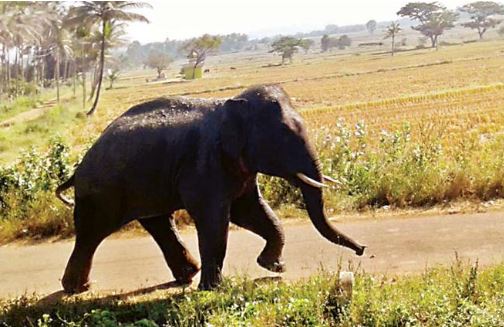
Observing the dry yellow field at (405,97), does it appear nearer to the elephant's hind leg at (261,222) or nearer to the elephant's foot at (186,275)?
the elephant's hind leg at (261,222)

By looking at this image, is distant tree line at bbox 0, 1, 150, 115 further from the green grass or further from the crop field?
the green grass

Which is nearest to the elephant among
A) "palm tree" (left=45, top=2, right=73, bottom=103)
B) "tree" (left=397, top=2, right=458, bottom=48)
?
"palm tree" (left=45, top=2, right=73, bottom=103)

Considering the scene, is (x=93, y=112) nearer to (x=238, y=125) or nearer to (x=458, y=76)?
(x=458, y=76)

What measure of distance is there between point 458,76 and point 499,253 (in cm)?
3912

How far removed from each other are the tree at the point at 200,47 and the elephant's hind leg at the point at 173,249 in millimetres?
60437

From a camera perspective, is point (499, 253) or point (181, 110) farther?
point (499, 253)

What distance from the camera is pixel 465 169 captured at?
9.59 meters

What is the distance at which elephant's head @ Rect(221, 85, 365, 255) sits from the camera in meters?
5.73

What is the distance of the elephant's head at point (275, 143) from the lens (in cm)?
573

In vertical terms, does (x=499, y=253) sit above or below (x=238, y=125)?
below

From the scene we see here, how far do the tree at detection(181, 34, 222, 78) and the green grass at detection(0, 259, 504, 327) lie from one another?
6150 cm

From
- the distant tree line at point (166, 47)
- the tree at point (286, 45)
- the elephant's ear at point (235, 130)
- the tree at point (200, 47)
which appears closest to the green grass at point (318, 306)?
the elephant's ear at point (235, 130)

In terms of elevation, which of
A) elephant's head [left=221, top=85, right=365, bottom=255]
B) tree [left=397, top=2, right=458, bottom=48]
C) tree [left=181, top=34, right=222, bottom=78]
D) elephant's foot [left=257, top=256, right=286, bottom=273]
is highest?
tree [left=397, top=2, right=458, bottom=48]

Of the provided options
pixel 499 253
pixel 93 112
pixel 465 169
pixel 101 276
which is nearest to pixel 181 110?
pixel 101 276
